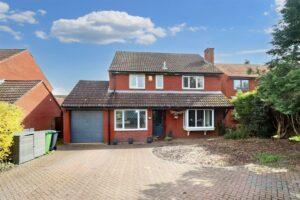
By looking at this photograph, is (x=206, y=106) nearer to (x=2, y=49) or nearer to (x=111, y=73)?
(x=111, y=73)

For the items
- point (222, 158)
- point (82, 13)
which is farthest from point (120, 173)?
point (82, 13)

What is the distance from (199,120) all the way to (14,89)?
47.4 ft

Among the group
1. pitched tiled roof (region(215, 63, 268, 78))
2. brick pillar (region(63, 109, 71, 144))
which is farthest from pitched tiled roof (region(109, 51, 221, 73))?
pitched tiled roof (region(215, 63, 268, 78))

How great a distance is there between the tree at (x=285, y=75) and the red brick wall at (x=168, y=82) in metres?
6.36

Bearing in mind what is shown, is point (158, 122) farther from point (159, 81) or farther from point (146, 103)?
point (159, 81)

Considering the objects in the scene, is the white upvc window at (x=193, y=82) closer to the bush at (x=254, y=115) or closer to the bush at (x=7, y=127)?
the bush at (x=254, y=115)

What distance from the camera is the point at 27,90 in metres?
20.6

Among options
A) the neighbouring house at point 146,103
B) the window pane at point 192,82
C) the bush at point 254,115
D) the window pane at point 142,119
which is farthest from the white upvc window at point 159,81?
the bush at point 254,115

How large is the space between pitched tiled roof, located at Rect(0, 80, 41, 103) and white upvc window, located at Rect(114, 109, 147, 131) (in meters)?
6.79

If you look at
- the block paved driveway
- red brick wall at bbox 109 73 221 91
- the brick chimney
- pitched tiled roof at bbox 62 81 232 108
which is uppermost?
the brick chimney

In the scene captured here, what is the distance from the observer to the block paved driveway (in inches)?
336

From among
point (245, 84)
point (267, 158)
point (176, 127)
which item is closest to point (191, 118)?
point (176, 127)

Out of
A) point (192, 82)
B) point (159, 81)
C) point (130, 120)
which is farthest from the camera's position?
point (192, 82)

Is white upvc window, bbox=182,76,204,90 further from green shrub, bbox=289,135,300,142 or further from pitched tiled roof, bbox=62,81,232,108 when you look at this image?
green shrub, bbox=289,135,300,142
